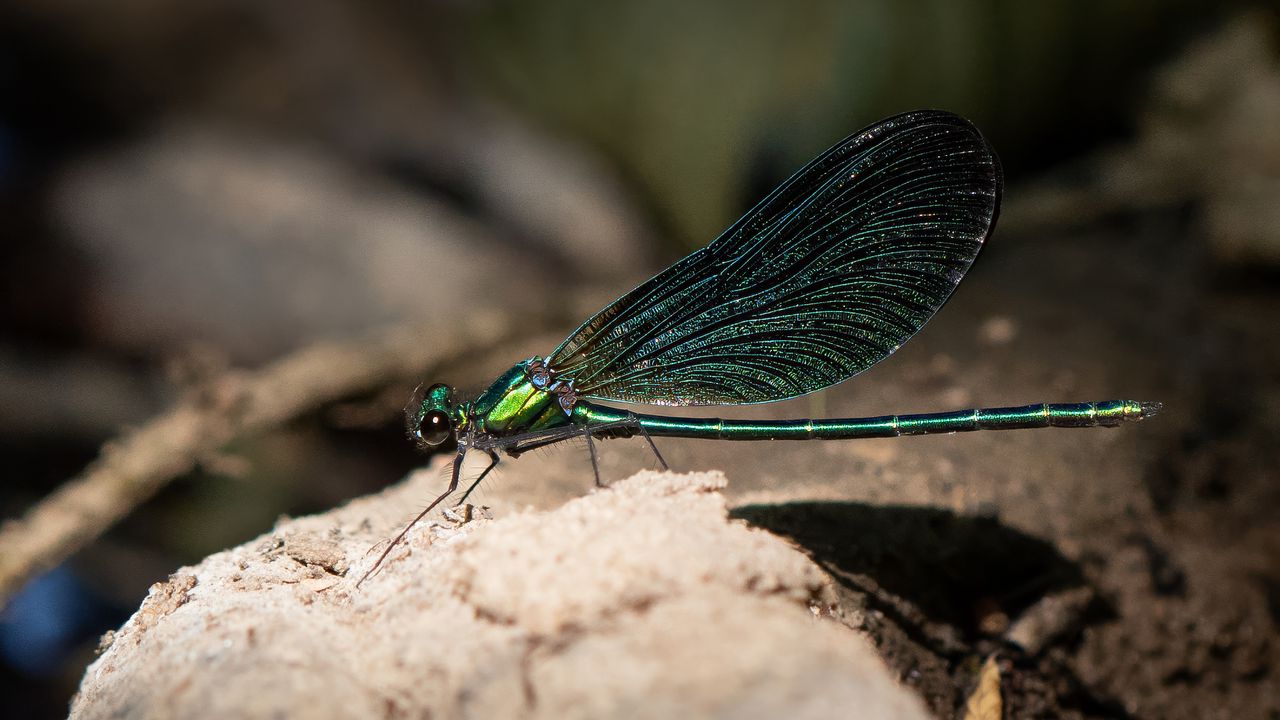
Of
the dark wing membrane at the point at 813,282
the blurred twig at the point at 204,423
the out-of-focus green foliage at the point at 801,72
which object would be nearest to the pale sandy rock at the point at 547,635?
the dark wing membrane at the point at 813,282

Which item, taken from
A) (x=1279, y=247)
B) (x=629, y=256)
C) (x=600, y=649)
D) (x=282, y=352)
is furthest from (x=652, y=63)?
(x=600, y=649)

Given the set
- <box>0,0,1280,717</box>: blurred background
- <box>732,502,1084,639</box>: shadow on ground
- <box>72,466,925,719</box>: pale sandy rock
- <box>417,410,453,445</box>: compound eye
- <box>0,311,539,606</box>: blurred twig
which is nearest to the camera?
<box>72,466,925,719</box>: pale sandy rock

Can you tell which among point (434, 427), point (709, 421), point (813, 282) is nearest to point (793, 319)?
point (813, 282)

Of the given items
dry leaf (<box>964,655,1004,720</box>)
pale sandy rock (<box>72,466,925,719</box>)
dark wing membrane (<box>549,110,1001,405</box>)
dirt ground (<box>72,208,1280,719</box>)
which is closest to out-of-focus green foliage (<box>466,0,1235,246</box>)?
dirt ground (<box>72,208,1280,719</box>)

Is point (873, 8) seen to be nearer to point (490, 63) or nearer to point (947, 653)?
point (490, 63)

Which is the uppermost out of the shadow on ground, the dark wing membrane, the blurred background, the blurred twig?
the blurred background

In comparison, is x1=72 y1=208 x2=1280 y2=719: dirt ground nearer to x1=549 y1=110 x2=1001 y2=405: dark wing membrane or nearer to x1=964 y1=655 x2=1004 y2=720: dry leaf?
x1=964 y1=655 x2=1004 y2=720: dry leaf
